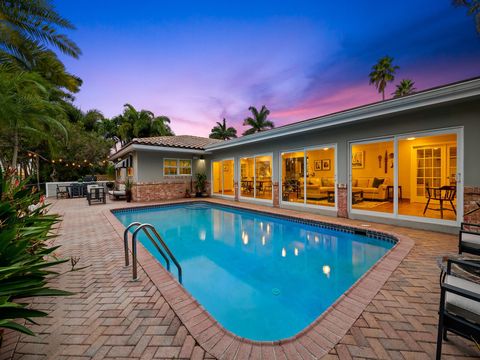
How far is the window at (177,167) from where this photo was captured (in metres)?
13.2

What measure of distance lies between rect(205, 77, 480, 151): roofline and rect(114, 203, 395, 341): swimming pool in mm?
3376

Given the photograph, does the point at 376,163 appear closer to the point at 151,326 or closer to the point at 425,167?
the point at 425,167

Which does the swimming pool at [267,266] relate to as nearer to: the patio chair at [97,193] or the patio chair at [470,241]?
the patio chair at [470,241]

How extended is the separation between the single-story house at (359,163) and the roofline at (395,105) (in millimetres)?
20

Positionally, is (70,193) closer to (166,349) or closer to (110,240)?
(110,240)

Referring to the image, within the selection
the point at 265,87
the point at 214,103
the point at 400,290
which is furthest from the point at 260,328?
the point at 214,103

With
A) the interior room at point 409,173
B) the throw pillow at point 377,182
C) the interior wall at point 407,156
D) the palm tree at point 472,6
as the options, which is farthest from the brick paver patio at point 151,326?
the palm tree at point 472,6

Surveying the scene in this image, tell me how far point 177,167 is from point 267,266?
10.6 metres

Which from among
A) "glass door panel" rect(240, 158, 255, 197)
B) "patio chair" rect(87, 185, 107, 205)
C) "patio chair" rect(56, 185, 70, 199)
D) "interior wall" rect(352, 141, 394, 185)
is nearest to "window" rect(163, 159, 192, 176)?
"patio chair" rect(87, 185, 107, 205)

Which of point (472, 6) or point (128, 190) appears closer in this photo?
point (472, 6)

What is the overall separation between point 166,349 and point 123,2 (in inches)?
498

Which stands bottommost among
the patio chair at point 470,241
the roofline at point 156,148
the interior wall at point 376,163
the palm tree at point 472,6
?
the patio chair at point 470,241

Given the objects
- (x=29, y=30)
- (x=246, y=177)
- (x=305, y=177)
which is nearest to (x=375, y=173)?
(x=305, y=177)

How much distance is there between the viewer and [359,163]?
9641 millimetres
